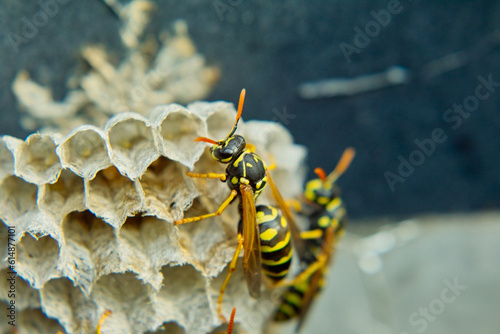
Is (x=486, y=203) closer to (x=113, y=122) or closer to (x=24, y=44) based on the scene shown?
(x=113, y=122)

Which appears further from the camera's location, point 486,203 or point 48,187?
point 486,203

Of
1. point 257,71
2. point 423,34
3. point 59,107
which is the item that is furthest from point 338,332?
point 59,107

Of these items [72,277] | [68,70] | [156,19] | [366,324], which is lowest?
[72,277]

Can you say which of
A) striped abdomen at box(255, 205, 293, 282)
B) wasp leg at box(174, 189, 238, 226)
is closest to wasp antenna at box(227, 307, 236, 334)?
striped abdomen at box(255, 205, 293, 282)

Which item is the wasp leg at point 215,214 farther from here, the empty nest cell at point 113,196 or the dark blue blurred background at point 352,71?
the dark blue blurred background at point 352,71

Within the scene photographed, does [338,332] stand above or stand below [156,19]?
below

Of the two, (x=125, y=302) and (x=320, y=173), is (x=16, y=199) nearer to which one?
(x=125, y=302)

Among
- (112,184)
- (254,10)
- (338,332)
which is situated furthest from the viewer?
(338,332)
